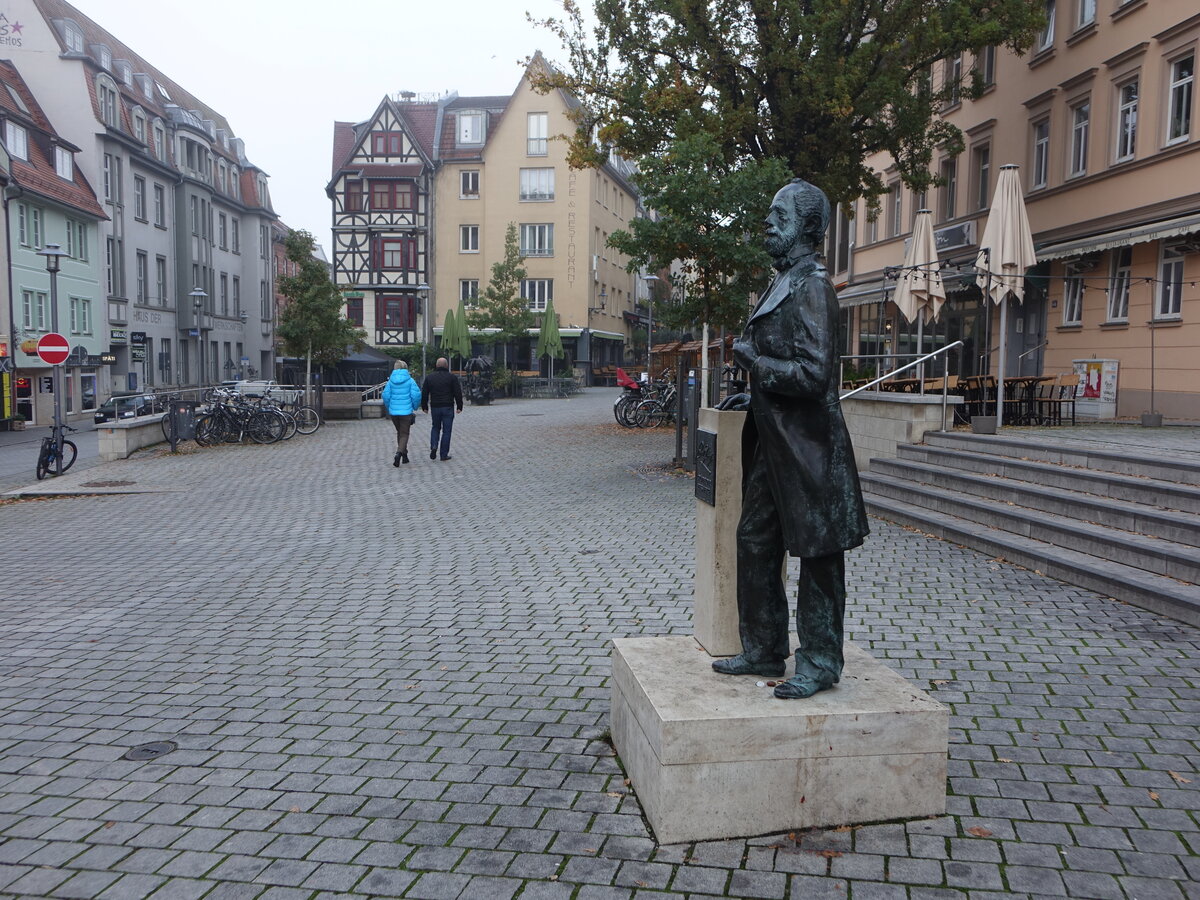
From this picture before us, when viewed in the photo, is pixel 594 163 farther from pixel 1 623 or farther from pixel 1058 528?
pixel 1 623

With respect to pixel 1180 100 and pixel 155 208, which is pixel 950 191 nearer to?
pixel 1180 100

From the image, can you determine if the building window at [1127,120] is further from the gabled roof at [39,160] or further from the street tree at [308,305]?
the gabled roof at [39,160]

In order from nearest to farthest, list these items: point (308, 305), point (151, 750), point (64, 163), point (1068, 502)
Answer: point (151, 750) → point (1068, 502) → point (308, 305) → point (64, 163)

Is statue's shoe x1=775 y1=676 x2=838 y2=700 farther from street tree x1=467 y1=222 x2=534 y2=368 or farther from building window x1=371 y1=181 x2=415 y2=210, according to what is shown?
building window x1=371 y1=181 x2=415 y2=210

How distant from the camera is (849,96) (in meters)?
18.0

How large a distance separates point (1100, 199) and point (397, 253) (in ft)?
146

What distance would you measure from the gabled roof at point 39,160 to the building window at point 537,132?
23.9m

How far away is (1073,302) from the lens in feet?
71.3

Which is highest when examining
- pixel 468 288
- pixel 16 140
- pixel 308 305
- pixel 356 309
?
pixel 16 140

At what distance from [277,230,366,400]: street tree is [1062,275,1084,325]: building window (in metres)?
23.4

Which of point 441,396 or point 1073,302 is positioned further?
point 1073,302

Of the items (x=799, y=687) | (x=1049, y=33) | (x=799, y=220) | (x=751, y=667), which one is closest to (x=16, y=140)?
(x=1049, y=33)

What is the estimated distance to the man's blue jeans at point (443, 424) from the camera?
18672 millimetres

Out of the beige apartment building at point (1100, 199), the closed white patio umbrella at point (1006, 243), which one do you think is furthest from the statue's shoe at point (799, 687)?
the beige apartment building at point (1100, 199)
